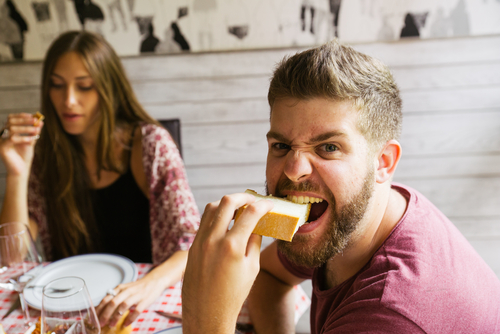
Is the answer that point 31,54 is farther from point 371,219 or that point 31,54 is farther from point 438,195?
point 438,195

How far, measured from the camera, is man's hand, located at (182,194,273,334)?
32.5 inches

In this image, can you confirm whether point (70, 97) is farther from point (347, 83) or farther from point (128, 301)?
point (347, 83)

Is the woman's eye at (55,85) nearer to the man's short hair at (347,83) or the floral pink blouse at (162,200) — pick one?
the floral pink blouse at (162,200)

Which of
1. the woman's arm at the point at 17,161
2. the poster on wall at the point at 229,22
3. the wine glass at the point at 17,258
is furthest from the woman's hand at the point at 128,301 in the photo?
the poster on wall at the point at 229,22

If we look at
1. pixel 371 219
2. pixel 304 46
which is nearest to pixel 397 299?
pixel 371 219

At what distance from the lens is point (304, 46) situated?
2.38 metres

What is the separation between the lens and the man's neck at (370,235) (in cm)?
107

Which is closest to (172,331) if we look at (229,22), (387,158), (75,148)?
(387,158)

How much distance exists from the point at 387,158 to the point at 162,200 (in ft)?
3.89

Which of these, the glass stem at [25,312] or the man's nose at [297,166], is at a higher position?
the man's nose at [297,166]

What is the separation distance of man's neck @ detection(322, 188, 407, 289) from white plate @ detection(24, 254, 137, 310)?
755mm

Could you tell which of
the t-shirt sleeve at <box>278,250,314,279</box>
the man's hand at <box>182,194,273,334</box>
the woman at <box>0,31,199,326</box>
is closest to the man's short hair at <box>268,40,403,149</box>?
the man's hand at <box>182,194,273,334</box>

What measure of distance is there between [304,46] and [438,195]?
144 cm

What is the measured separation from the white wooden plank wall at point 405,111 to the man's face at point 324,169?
1.50 metres
